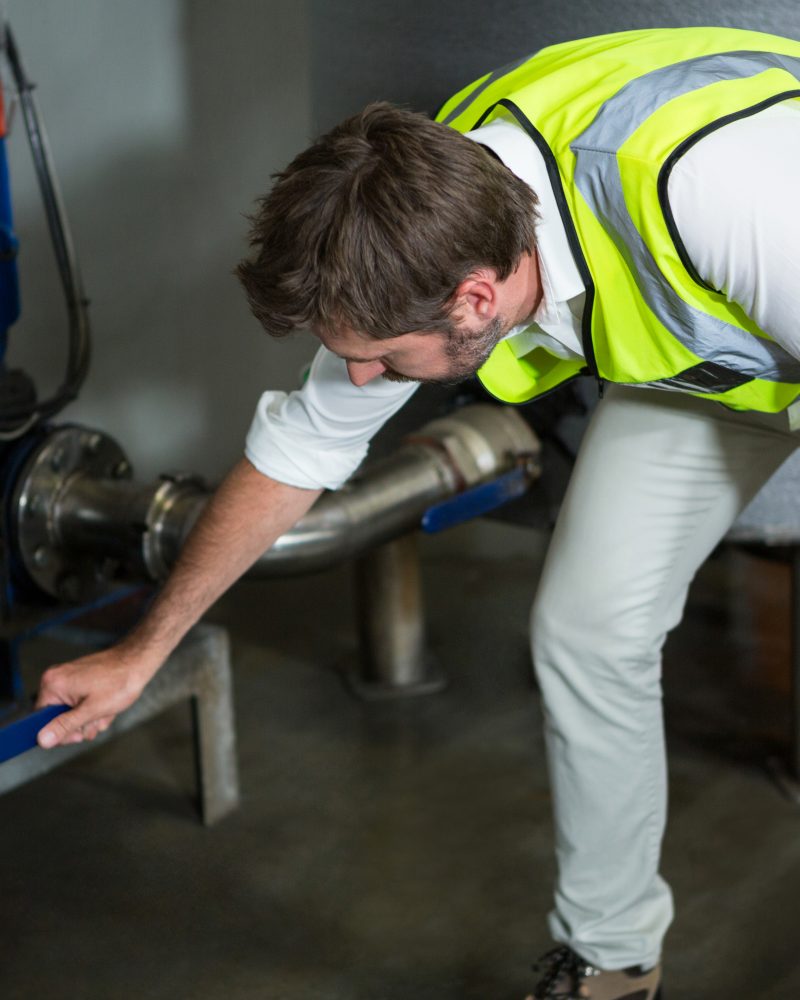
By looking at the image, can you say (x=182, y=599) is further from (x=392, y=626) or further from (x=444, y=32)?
(x=392, y=626)

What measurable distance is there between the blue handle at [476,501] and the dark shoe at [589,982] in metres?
0.62

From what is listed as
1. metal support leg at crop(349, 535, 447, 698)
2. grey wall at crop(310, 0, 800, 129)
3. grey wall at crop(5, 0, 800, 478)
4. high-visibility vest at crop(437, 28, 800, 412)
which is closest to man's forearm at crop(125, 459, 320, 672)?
high-visibility vest at crop(437, 28, 800, 412)

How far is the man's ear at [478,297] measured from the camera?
3.02 feet

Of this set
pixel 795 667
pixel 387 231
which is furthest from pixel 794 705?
pixel 387 231

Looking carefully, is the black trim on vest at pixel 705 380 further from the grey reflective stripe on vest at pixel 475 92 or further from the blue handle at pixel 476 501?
the blue handle at pixel 476 501

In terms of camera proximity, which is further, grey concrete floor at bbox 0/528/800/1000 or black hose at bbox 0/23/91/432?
black hose at bbox 0/23/91/432

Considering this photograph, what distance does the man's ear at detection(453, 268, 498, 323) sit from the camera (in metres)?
0.92

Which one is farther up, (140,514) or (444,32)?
(444,32)

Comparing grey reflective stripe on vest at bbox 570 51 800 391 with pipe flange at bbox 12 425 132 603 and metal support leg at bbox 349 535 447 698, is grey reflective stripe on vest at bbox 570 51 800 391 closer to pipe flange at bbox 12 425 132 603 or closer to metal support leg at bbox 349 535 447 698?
pipe flange at bbox 12 425 132 603

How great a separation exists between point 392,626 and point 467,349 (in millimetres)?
1124

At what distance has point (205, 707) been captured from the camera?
64.7 inches

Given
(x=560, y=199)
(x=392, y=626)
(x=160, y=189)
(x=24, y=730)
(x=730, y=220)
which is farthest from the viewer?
(x=160, y=189)

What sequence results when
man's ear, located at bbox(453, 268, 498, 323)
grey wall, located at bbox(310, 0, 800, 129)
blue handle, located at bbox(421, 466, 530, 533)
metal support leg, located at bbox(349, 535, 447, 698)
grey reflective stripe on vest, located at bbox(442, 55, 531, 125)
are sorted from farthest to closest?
metal support leg, located at bbox(349, 535, 447, 698)
blue handle, located at bbox(421, 466, 530, 533)
grey wall, located at bbox(310, 0, 800, 129)
grey reflective stripe on vest, located at bbox(442, 55, 531, 125)
man's ear, located at bbox(453, 268, 498, 323)

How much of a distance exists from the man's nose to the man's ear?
81mm
